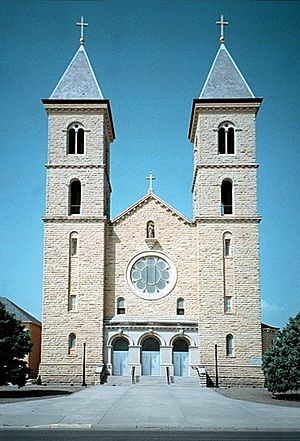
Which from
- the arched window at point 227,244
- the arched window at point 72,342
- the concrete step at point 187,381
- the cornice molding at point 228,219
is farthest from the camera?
the cornice molding at point 228,219

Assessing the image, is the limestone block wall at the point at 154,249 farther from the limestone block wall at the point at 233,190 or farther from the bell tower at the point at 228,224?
the limestone block wall at the point at 233,190

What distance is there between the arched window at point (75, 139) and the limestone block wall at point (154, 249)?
5.14 metres

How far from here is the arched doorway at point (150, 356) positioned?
134ft

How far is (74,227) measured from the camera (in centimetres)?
4159

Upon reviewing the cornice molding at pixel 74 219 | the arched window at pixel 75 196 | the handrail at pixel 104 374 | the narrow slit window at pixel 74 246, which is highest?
the arched window at pixel 75 196

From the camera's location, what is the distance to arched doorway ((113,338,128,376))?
40656 mm

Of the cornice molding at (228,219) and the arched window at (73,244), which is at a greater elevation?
A: the cornice molding at (228,219)

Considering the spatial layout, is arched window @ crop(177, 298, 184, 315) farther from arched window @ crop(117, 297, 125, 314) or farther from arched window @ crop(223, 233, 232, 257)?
arched window @ crop(223, 233, 232, 257)

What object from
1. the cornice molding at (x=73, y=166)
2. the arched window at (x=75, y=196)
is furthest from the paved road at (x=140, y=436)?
the cornice molding at (x=73, y=166)

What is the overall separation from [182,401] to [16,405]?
246 inches

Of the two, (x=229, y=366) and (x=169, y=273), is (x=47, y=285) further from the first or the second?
(x=229, y=366)

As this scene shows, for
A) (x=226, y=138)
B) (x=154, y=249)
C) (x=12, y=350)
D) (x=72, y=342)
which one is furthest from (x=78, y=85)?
(x=12, y=350)

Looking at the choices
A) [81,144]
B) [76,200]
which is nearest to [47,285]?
[76,200]

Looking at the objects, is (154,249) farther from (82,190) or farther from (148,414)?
(148,414)
